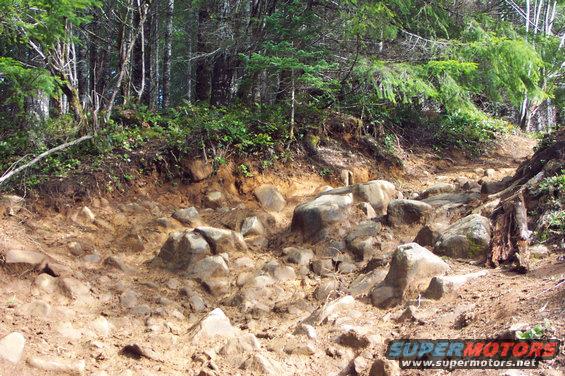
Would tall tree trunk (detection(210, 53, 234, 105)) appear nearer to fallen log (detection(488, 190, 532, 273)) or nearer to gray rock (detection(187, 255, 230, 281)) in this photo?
gray rock (detection(187, 255, 230, 281))

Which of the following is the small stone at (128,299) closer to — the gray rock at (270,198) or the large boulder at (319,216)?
the large boulder at (319,216)

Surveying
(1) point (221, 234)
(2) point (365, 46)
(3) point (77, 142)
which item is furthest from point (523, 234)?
(3) point (77, 142)

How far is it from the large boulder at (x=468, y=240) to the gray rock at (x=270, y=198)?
313 centimetres

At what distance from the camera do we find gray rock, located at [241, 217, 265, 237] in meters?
7.25

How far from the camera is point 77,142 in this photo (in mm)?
7414

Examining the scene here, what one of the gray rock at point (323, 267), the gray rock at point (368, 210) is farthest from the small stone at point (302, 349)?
the gray rock at point (368, 210)

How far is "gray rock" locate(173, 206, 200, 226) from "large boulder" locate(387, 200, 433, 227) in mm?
2923

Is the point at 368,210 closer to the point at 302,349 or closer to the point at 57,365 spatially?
the point at 302,349

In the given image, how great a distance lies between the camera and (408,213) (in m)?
6.78

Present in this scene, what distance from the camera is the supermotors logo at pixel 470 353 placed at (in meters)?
2.93

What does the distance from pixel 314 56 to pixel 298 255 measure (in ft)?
13.2

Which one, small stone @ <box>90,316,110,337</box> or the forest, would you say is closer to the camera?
small stone @ <box>90,316,110,337</box>

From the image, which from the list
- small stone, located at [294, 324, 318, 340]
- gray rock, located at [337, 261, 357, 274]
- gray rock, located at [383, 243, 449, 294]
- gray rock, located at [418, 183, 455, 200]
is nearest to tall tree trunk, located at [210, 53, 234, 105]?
gray rock, located at [418, 183, 455, 200]

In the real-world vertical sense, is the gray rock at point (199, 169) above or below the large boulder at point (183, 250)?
above
